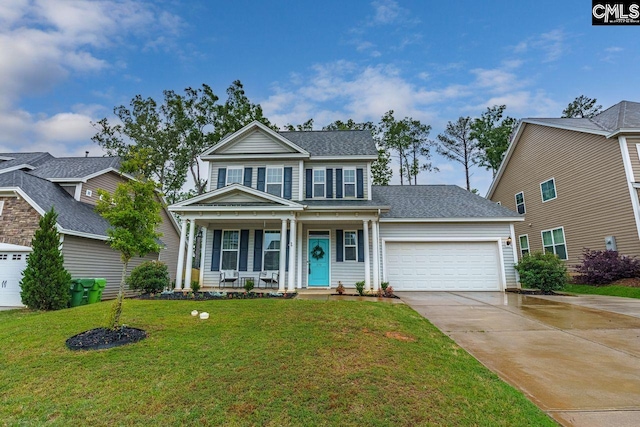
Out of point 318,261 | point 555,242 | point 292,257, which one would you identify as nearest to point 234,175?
point 292,257

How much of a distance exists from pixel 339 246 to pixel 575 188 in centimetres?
1169

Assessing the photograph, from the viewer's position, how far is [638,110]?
541 inches

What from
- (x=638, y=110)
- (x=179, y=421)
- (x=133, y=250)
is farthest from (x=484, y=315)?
(x=638, y=110)

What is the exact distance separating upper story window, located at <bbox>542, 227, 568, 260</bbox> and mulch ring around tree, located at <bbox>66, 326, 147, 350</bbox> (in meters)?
17.5

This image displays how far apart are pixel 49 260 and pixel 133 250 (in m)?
6.20

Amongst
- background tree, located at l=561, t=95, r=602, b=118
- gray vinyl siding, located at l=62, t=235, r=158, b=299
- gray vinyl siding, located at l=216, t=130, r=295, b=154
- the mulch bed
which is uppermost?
background tree, located at l=561, t=95, r=602, b=118

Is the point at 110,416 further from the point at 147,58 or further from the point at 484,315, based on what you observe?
the point at 147,58

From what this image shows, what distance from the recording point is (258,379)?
11.5 ft

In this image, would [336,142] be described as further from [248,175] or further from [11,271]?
[11,271]

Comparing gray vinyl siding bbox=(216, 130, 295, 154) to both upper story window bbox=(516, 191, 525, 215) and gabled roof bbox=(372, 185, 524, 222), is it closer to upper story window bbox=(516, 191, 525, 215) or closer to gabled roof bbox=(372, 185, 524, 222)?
gabled roof bbox=(372, 185, 524, 222)

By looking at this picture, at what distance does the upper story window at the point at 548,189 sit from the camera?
15.2 metres

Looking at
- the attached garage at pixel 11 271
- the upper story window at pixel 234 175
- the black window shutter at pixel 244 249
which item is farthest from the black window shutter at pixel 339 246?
the attached garage at pixel 11 271

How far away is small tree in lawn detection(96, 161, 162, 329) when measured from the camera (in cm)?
556

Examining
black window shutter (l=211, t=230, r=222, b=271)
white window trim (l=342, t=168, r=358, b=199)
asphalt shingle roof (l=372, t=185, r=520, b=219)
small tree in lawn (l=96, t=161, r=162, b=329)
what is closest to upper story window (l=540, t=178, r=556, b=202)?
asphalt shingle roof (l=372, t=185, r=520, b=219)
